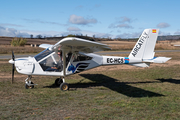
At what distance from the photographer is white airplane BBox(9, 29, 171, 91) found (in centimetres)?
877

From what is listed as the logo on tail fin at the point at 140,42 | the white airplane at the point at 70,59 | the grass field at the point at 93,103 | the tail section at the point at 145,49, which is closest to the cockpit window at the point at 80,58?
the white airplane at the point at 70,59

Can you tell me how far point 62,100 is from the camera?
7.29m

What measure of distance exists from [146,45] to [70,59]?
4583mm

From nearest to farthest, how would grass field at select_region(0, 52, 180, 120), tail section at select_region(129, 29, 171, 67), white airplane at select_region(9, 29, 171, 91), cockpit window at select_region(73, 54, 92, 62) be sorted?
grass field at select_region(0, 52, 180, 120) < white airplane at select_region(9, 29, 171, 91) < cockpit window at select_region(73, 54, 92, 62) < tail section at select_region(129, 29, 171, 67)

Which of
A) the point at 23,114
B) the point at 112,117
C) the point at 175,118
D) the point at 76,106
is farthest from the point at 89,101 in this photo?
the point at 175,118

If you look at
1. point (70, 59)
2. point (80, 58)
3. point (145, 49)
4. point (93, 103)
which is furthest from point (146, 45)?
point (93, 103)

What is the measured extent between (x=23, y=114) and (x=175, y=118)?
4566 millimetres

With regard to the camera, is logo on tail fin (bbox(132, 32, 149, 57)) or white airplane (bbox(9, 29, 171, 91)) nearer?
white airplane (bbox(9, 29, 171, 91))

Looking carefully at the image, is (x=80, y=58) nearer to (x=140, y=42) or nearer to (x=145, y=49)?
(x=140, y=42)

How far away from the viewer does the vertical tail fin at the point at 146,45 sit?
1075 cm

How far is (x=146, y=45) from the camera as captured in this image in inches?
426

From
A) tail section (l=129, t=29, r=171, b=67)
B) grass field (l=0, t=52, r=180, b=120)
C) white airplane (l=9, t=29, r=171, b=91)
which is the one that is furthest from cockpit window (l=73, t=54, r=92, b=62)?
tail section (l=129, t=29, r=171, b=67)

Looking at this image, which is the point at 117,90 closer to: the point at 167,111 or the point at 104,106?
the point at 104,106

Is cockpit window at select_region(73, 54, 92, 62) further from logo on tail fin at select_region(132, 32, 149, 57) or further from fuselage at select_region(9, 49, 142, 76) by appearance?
logo on tail fin at select_region(132, 32, 149, 57)
